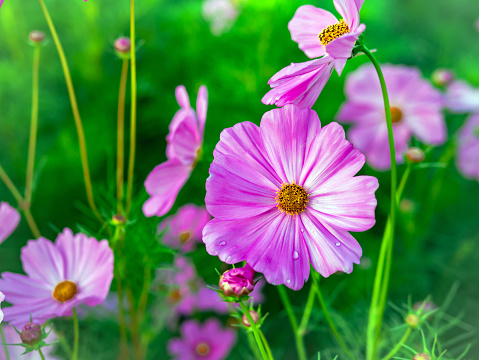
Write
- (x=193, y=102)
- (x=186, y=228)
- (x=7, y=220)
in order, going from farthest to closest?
(x=193, y=102) → (x=186, y=228) → (x=7, y=220)

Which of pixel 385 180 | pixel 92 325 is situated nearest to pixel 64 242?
pixel 92 325

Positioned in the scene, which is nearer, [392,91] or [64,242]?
[64,242]

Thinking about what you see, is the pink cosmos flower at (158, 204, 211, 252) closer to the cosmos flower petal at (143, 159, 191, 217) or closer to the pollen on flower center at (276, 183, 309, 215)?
the cosmos flower petal at (143, 159, 191, 217)

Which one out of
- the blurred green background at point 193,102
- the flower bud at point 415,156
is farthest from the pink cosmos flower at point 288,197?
the blurred green background at point 193,102

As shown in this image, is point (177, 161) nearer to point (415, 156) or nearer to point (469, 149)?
point (415, 156)

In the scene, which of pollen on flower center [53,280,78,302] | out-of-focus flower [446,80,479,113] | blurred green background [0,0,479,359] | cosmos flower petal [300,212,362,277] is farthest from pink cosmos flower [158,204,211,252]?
out-of-focus flower [446,80,479,113]

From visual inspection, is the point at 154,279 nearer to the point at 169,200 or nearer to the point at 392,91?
the point at 169,200

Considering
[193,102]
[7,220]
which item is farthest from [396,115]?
[7,220]
